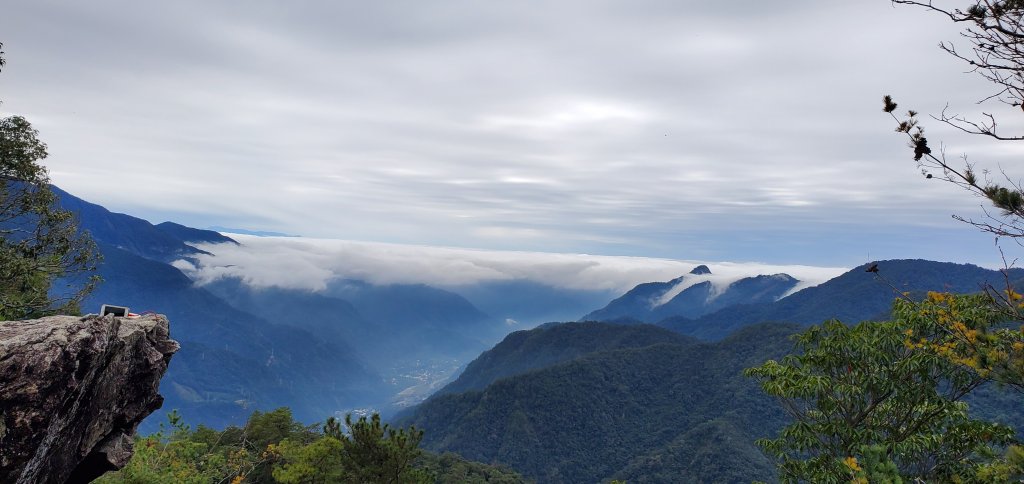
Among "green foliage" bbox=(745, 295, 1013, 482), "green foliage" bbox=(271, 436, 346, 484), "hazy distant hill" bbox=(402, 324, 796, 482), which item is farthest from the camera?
"hazy distant hill" bbox=(402, 324, 796, 482)

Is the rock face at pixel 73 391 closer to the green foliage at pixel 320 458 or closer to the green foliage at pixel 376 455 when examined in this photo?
the green foliage at pixel 320 458

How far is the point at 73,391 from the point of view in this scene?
26.1 ft

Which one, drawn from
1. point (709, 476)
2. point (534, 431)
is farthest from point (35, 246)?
point (534, 431)

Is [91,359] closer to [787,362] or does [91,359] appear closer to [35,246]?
[787,362]

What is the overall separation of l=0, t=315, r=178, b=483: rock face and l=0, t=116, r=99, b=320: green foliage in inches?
579

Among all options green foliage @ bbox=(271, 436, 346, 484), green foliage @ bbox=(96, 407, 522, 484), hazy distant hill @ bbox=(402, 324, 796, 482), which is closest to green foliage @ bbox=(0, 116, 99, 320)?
green foliage @ bbox=(96, 407, 522, 484)

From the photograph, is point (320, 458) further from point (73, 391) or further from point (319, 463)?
point (73, 391)

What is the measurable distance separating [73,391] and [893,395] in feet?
68.7

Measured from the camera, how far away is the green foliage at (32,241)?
2230 cm

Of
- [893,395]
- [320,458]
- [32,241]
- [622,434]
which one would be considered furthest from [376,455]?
[622,434]

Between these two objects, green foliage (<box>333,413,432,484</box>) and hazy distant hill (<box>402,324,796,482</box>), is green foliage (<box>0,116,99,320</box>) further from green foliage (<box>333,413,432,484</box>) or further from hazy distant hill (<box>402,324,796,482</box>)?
hazy distant hill (<box>402,324,796,482</box>)

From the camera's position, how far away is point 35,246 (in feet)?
84.3

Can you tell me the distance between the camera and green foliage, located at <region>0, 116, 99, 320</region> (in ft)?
73.2

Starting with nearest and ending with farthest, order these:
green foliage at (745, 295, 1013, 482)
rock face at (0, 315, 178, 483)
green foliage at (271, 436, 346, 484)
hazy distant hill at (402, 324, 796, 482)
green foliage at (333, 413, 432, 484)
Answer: rock face at (0, 315, 178, 483) < green foliage at (745, 295, 1013, 482) < green foliage at (271, 436, 346, 484) < green foliage at (333, 413, 432, 484) < hazy distant hill at (402, 324, 796, 482)
